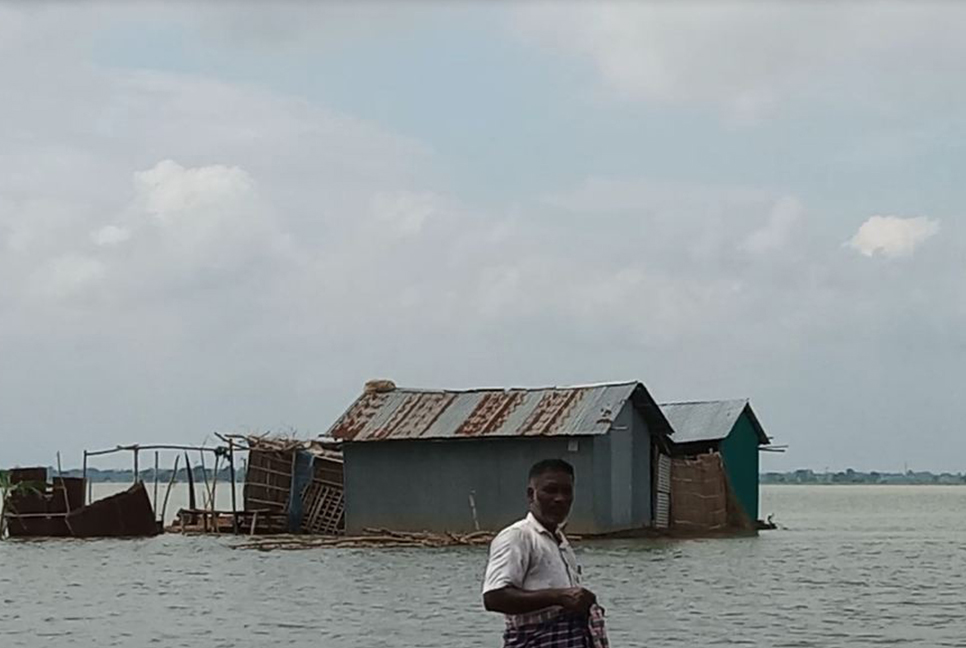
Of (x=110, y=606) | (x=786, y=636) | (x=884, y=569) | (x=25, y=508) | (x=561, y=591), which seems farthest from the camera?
(x=25, y=508)

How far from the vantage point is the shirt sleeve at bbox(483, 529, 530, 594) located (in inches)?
224

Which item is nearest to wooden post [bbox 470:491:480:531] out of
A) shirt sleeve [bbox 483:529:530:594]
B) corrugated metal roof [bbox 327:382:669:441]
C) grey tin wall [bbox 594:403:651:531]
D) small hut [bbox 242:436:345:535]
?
corrugated metal roof [bbox 327:382:669:441]

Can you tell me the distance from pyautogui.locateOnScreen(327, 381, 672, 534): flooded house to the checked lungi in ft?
78.8

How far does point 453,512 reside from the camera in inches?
1228

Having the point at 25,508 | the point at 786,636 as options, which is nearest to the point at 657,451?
the point at 25,508

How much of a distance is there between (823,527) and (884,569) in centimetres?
2322

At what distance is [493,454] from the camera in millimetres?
31094

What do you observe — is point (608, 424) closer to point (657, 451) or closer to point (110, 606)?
point (657, 451)

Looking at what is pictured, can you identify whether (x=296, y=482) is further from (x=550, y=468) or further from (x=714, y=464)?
(x=550, y=468)

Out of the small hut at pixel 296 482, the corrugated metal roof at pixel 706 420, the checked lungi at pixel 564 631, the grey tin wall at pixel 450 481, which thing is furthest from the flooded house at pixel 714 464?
the checked lungi at pixel 564 631

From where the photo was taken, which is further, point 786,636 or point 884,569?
point 884,569

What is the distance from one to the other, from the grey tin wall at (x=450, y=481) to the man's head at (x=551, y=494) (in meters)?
24.2

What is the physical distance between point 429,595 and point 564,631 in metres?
16.4

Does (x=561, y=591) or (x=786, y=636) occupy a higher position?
(x=561, y=591)
